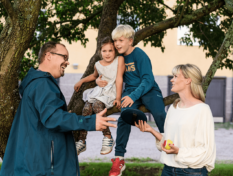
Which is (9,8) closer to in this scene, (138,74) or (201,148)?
(138,74)

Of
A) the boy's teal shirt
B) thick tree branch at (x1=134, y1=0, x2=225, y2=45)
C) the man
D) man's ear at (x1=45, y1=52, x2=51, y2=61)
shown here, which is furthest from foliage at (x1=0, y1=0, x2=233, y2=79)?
the man

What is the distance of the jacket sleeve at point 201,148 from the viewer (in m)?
2.06

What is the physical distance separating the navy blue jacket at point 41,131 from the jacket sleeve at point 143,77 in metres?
→ 1.10

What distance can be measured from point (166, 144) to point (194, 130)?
24 cm

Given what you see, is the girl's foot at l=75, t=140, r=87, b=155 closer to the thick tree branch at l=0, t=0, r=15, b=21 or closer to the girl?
the girl

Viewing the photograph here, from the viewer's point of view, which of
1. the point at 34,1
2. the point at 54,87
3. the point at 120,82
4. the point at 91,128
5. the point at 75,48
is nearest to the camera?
the point at 91,128

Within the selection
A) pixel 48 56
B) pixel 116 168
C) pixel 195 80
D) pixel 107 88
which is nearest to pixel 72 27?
pixel 107 88

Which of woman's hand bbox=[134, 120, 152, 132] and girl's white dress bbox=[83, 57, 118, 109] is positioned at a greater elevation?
girl's white dress bbox=[83, 57, 118, 109]

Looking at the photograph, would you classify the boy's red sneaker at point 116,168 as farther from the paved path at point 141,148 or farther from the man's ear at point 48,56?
the paved path at point 141,148

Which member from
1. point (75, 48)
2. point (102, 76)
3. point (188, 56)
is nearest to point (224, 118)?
point (188, 56)

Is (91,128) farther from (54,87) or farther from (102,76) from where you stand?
(102,76)

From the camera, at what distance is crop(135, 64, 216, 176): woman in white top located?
6.79ft

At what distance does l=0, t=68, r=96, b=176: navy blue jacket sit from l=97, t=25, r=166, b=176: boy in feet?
3.47

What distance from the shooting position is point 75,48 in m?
16.3
